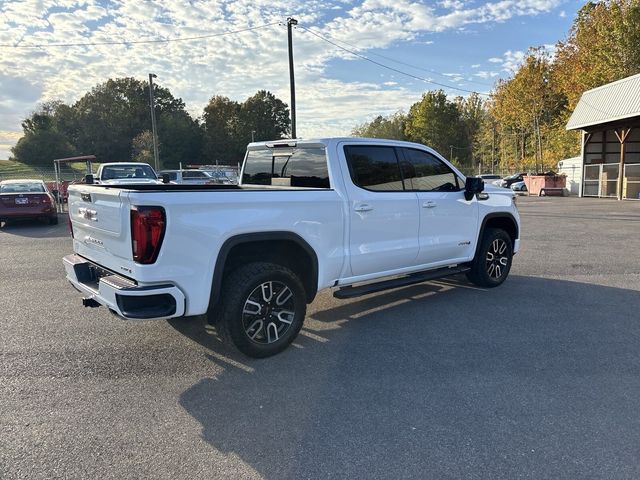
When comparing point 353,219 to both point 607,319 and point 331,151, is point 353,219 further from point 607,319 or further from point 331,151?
point 607,319

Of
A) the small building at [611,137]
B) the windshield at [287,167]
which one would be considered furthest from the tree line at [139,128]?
the windshield at [287,167]

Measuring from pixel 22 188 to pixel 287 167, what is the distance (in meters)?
12.4

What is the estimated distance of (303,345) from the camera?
454 cm

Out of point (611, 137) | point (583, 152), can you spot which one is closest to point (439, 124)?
point (611, 137)

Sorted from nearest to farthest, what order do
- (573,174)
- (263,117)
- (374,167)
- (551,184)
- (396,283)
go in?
(374,167) < (396,283) < (551,184) < (573,174) < (263,117)

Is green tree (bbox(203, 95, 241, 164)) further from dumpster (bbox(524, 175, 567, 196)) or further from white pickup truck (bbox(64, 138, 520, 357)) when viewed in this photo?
white pickup truck (bbox(64, 138, 520, 357))

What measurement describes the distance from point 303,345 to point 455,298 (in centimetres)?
244

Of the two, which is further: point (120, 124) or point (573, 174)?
point (120, 124)

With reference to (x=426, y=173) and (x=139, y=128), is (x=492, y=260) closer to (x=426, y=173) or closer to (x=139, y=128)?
(x=426, y=173)

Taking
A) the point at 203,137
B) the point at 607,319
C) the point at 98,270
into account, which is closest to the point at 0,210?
the point at 98,270

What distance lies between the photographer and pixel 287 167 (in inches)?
208

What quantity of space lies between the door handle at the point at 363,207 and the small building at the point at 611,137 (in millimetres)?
22669

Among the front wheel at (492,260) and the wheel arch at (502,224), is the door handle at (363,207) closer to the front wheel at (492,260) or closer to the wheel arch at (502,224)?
the wheel arch at (502,224)

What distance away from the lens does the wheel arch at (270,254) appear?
149 inches
